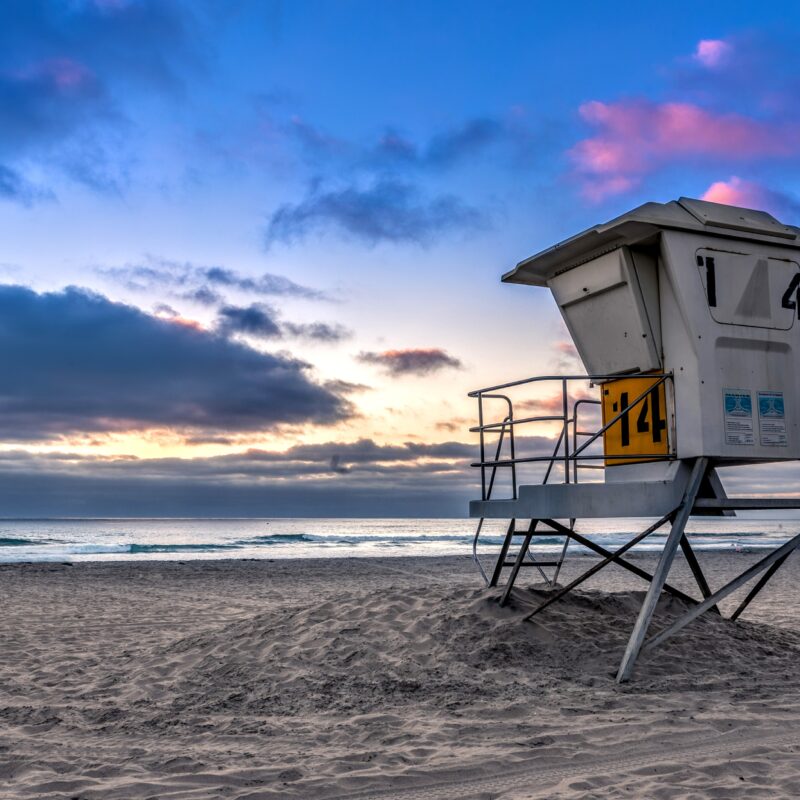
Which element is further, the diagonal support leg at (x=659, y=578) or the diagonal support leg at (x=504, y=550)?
the diagonal support leg at (x=504, y=550)

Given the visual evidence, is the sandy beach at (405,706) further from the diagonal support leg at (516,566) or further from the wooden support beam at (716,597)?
the wooden support beam at (716,597)

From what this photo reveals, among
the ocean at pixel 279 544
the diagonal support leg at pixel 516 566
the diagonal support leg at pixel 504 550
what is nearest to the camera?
the diagonal support leg at pixel 516 566

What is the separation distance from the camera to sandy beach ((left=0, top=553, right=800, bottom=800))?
5086 mm

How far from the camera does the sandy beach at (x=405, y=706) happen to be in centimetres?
509

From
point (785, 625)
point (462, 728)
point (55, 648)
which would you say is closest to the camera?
point (462, 728)

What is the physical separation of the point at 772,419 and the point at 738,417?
0.44m

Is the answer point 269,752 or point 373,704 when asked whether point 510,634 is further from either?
point 269,752

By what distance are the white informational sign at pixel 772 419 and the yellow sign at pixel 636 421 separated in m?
0.90

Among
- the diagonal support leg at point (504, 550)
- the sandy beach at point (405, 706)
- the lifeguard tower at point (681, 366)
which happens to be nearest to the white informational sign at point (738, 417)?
the lifeguard tower at point (681, 366)

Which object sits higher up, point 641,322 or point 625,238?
point 625,238

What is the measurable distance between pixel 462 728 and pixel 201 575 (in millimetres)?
18624

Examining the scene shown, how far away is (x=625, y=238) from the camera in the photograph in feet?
25.3

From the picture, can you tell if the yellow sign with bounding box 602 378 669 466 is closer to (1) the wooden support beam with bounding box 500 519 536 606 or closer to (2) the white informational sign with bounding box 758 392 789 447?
(2) the white informational sign with bounding box 758 392 789 447

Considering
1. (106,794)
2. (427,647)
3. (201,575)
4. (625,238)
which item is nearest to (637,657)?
(427,647)
